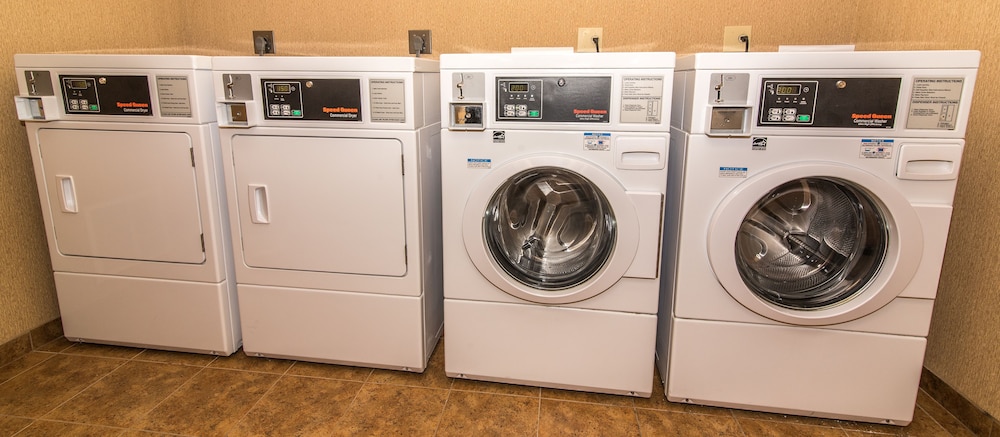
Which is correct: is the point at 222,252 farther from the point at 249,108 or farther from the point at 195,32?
the point at 195,32

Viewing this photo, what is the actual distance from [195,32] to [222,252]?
4.50 ft

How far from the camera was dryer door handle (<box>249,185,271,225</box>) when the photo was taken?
6.48 ft

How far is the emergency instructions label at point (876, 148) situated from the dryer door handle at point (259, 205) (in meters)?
1.91

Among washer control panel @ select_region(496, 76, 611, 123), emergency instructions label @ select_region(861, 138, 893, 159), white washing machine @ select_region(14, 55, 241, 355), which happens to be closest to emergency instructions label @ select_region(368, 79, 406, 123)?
washer control panel @ select_region(496, 76, 611, 123)

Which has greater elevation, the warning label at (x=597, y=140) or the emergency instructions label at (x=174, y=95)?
the emergency instructions label at (x=174, y=95)

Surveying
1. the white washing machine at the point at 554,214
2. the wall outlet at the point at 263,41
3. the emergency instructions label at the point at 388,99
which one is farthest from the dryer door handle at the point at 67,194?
the white washing machine at the point at 554,214

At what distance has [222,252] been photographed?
2102 millimetres

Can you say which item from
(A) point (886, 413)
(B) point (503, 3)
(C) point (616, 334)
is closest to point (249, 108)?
(B) point (503, 3)

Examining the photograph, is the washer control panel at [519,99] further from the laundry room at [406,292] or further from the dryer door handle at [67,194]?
the dryer door handle at [67,194]

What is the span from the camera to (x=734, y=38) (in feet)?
7.97

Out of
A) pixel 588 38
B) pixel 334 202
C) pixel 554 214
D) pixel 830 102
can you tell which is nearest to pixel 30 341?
pixel 334 202

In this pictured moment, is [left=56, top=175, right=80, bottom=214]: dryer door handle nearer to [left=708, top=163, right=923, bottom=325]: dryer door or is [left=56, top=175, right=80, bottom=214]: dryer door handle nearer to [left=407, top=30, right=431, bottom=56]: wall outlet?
[left=407, top=30, right=431, bottom=56]: wall outlet

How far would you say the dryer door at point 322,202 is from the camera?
1.89 metres

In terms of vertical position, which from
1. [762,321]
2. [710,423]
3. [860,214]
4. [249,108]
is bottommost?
[710,423]
